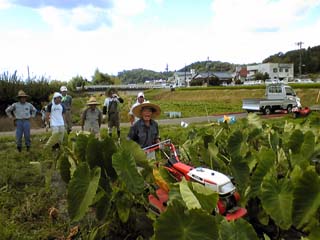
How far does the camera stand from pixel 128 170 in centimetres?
386

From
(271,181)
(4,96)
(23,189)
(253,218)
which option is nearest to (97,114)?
(23,189)

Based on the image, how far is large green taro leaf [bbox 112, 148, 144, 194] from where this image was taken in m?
3.81

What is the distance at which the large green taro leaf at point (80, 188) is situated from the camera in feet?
12.4

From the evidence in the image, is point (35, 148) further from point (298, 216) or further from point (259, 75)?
point (259, 75)

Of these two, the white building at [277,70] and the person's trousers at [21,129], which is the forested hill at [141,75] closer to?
the white building at [277,70]

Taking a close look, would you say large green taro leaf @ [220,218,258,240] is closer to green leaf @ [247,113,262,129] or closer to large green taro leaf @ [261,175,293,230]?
large green taro leaf @ [261,175,293,230]

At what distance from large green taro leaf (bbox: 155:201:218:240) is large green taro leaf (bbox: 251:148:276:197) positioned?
144 cm

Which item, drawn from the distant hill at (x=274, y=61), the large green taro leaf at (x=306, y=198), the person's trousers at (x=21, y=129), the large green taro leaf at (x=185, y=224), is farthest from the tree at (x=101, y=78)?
the large green taro leaf at (x=185, y=224)

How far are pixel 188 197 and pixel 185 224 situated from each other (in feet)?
1.21

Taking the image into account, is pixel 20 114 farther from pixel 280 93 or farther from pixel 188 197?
pixel 280 93

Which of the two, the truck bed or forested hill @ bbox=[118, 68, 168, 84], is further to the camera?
forested hill @ bbox=[118, 68, 168, 84]

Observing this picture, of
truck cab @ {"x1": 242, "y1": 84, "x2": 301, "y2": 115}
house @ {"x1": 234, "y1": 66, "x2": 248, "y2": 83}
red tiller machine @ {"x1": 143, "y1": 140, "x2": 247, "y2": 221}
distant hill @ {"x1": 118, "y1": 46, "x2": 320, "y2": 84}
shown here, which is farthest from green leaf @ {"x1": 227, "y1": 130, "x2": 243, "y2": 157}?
house @ {"x1": 234, "y1": 66, "x2": 248, "y2": 83}

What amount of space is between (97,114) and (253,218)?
217 inches

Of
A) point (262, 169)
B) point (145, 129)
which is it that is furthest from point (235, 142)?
point (145, 129)
